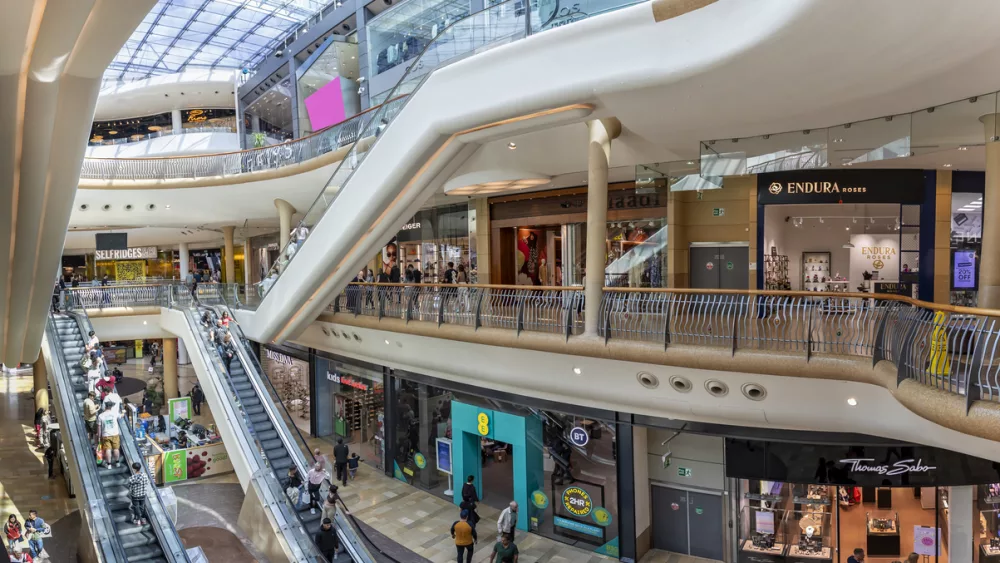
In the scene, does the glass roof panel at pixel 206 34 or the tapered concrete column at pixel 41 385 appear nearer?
the tapered concrete column at pixel 41 385

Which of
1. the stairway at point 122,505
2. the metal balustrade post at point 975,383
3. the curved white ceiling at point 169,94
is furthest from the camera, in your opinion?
the curved white ceiling at point 169,94

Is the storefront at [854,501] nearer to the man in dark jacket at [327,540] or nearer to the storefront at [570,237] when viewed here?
the storefront at [570,237]

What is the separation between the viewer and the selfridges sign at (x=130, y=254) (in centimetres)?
3684

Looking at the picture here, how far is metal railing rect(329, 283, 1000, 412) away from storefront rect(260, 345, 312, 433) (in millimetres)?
8268

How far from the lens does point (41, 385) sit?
21297 millimetres

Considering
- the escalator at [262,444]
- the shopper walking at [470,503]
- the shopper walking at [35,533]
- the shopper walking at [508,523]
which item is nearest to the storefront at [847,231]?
the shopper walking at [508,523]

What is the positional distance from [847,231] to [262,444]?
506 inches

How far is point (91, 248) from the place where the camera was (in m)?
34.8

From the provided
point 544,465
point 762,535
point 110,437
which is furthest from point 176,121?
point 762,535

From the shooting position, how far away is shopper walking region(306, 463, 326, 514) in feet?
36.1

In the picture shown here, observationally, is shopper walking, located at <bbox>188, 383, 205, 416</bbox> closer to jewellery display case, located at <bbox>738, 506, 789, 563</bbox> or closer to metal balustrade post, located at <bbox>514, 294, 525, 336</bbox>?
metal balustrade post, located at <bbox>514, 294, 525, 336</bbox>

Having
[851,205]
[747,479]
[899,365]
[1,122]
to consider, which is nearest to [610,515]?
[747,479]

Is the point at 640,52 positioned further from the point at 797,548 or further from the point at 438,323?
the point at 797,548

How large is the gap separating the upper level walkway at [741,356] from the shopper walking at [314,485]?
3046 mm
